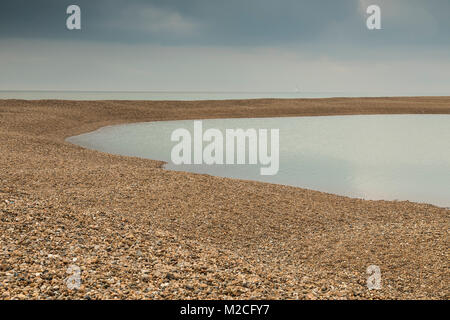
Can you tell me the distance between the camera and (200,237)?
6816mm

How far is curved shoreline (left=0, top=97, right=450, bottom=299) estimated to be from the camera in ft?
14.2

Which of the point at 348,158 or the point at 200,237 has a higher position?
the point at 348,158

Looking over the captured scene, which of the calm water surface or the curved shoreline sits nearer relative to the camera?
the curved shoreline

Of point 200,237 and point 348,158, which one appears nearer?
point 200,237

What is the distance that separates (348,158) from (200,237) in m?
10.4

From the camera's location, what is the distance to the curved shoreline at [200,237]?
4.32 metres

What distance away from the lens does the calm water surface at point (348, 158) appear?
1133 cm

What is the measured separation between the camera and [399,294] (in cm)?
497

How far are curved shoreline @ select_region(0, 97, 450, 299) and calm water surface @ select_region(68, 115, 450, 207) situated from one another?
166 centimetres

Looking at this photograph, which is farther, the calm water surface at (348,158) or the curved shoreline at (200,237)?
the calm water surface at (348,158)

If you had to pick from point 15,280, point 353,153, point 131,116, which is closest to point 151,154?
point 353,153

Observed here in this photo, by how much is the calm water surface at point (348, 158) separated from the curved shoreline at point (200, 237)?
166cm

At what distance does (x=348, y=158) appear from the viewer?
15.9 m
